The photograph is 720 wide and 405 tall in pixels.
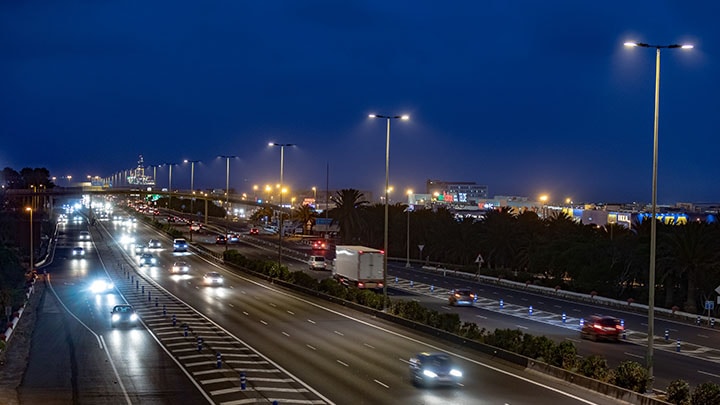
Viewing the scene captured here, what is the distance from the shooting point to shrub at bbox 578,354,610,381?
2514cm

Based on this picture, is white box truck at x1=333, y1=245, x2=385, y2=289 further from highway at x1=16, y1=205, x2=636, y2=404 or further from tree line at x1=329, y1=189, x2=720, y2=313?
tree line at x1=329, y1=189, x2=720, y2=313

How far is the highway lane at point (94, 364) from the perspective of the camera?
24.0 meters

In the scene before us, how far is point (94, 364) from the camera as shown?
95.3 ft

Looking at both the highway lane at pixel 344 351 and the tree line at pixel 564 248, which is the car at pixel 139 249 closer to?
the tree line at pixel 564 248

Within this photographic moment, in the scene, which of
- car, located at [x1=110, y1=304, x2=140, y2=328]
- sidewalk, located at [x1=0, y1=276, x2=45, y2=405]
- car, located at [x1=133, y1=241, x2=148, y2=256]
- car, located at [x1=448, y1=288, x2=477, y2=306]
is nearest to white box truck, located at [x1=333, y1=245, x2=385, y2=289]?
car, located at [x1=448, y1=288, x2=477, y2=306]

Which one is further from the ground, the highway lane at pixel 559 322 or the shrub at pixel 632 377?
the shrub at pixel 632 377

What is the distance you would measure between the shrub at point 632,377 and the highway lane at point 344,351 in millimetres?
798

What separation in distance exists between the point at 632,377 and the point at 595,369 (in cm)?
180

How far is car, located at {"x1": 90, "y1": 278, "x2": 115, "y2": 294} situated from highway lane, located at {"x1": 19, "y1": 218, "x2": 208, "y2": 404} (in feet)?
17.0

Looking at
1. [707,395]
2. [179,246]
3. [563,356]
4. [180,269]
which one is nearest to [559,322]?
[563,356]

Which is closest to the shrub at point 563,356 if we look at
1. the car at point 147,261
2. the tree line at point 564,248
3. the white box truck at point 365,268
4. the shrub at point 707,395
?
the shrub at point 707,395

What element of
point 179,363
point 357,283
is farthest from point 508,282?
point 179,363

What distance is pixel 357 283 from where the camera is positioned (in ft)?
179

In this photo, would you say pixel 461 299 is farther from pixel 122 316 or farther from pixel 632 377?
pixel 632 377
